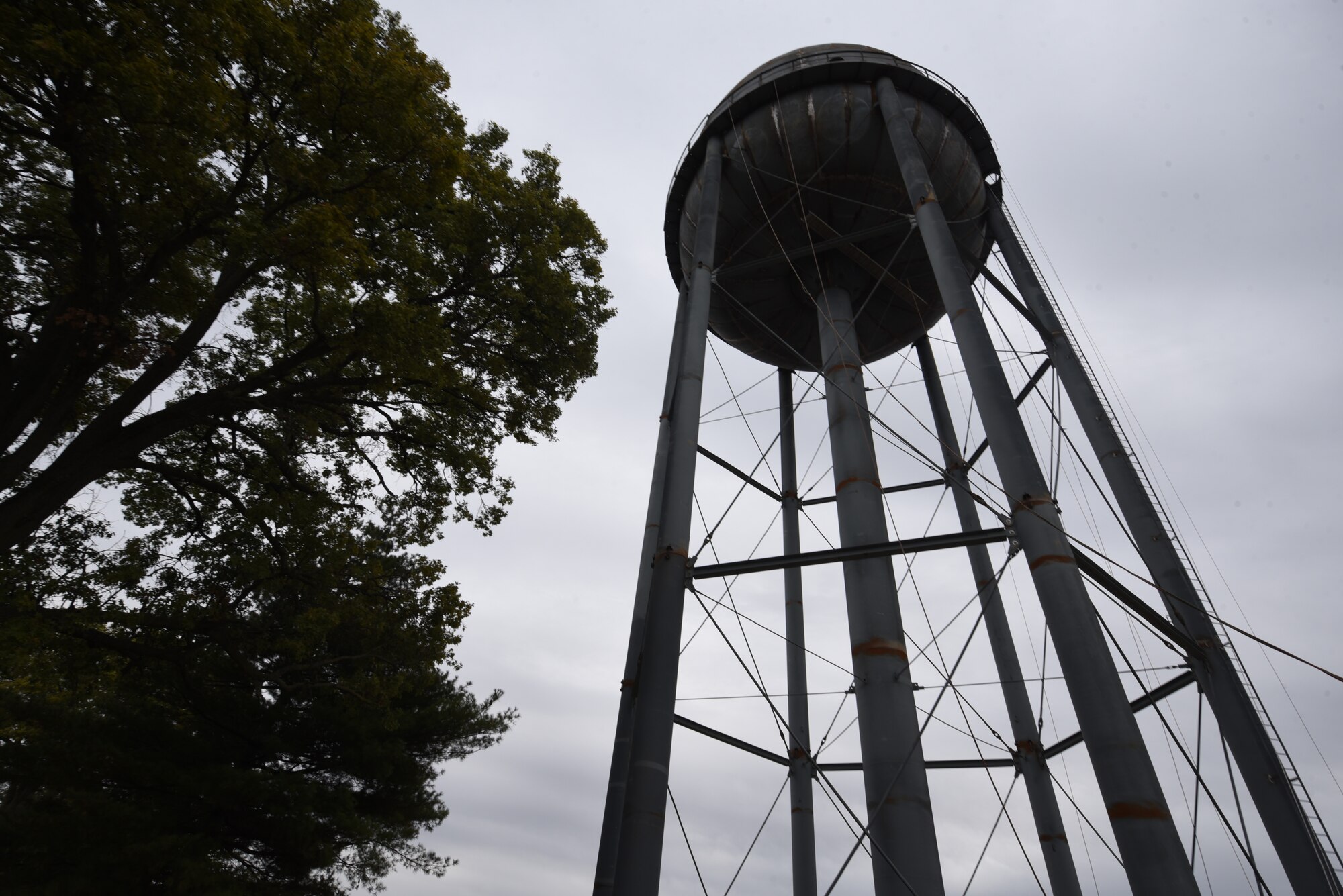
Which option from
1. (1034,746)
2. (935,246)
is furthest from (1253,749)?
(935,246)

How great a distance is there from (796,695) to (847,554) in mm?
4395

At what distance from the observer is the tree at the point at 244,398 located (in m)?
6.59

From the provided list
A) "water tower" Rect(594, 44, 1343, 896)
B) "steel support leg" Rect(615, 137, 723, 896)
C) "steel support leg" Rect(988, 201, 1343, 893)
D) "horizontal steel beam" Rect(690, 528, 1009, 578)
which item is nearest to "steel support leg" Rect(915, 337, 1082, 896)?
"water tower" Rect(594, 44, 1343, 896)

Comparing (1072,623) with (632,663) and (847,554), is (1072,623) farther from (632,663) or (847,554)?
(632,663)

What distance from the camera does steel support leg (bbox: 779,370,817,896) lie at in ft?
34.2

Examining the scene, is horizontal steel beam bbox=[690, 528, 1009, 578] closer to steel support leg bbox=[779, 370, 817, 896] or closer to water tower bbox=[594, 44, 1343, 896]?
water tower bbox=[594, 44, 1343, 896]

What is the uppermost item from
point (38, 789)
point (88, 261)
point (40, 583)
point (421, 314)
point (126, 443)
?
point (421, 314)

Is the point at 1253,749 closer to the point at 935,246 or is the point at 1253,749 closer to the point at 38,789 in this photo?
the point at 935,246

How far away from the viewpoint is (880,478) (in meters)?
10.9

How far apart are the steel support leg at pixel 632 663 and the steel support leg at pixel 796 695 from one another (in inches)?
91.3

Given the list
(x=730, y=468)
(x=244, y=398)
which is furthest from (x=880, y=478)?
(x=244, y=398)

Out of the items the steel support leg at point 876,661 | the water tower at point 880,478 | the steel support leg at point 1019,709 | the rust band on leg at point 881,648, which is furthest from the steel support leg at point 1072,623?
the rust band on leg at point 881,648

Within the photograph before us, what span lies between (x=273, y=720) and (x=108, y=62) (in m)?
11.2

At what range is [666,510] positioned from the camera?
7941mm
